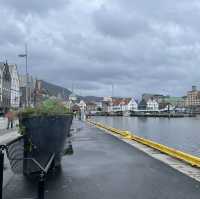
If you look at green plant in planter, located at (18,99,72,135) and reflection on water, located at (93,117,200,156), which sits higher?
green plant in planter, located at (18,99,72,135)

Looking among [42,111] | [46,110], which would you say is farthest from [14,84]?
[42,111]

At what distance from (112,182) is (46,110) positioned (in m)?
2.36

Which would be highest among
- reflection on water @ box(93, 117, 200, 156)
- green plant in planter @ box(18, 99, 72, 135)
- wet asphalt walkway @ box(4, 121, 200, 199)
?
green plant in planter @ box(18, 99, 72, 135)

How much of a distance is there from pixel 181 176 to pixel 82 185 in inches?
103

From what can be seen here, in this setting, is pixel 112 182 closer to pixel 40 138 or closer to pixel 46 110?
pixel 40 138

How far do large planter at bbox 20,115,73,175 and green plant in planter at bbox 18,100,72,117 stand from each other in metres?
0.11

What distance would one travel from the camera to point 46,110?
9.40 m

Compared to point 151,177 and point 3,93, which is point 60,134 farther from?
point 3,93

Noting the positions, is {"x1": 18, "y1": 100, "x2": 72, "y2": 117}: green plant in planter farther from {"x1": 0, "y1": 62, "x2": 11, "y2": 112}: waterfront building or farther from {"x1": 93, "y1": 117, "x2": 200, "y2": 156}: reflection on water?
{"x1": 0, "y1": 62, "x2": 11, "y2": 112}: waterfront building

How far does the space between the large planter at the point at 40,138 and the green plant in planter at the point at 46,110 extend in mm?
115

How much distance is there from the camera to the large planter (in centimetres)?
898

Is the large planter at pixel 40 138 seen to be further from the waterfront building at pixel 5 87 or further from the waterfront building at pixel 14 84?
the waterfront building at pixel 14 84

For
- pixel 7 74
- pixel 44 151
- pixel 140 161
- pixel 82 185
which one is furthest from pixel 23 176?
A: pixel 7 74

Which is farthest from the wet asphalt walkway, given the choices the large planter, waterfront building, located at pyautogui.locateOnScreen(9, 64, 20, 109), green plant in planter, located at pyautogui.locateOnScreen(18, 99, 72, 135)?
waterfront building, located at pyautogui.locateOnScreen(9, 64, 20, 109)
